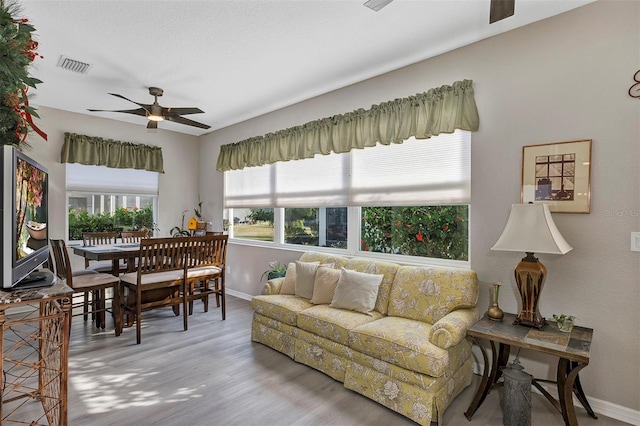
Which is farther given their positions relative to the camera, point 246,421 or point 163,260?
point 163,260

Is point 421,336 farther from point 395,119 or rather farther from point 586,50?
point 586,50

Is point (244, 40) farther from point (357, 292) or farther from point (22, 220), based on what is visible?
point (357, 292)

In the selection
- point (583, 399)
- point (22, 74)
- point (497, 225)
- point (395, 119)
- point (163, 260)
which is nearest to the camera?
point (22, 74)

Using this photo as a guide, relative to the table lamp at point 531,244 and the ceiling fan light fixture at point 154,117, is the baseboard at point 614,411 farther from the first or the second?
the ceiling fan light fixture at point 154,117

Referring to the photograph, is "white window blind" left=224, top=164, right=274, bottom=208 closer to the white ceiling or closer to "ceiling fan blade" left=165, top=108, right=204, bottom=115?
the white ceiling

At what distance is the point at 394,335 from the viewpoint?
7.45 ft

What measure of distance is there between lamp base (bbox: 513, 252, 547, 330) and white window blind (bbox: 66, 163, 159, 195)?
5.29 m

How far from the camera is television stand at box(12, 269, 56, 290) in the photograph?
67.7 inches

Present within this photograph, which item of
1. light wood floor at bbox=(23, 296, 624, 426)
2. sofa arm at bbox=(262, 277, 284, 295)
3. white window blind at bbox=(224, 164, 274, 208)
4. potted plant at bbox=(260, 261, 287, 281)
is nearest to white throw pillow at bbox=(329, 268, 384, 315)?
light wood floor at bbox=(23, 296, 624, 426)

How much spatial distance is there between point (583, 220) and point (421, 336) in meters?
1.38

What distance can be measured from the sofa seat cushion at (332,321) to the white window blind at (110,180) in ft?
12.8

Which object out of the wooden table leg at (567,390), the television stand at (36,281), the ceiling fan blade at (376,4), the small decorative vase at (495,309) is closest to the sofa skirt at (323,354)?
the small decorative vase at (495,309)

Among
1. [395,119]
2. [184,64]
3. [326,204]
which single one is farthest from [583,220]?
[184,64]

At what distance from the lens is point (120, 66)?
3.26 meters
